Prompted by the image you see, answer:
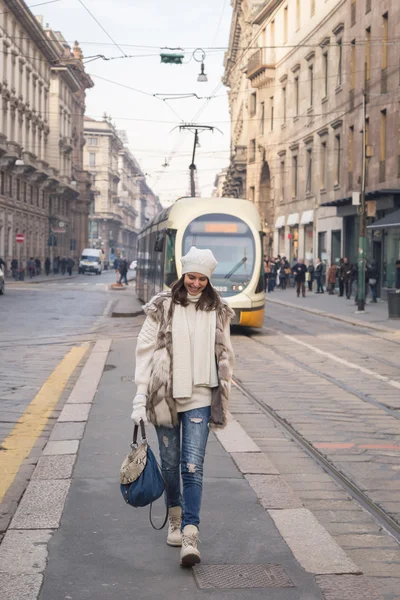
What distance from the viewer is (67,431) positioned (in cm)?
754

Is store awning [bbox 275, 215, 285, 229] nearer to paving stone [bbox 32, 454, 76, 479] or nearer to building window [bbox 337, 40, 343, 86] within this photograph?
building window [bbox 337, 40, 343, 86]

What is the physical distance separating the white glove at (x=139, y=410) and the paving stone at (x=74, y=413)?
360 centimetres

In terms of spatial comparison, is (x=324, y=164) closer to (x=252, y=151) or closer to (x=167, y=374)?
(x=252, y=151)

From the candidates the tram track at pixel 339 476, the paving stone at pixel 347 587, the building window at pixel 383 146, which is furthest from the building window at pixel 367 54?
the paving stone at pixel 347 587

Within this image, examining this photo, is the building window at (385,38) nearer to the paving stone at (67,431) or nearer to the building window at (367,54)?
the building window at (367,54)

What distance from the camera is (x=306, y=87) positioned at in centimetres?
4438

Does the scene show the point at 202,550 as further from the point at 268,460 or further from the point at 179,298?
the point at 268,460

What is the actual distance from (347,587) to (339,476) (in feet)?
7.28

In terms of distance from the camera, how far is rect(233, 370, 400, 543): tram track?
5.12 meters

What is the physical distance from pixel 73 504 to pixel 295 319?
18571mm

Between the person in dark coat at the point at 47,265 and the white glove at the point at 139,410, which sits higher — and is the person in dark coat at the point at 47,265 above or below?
above

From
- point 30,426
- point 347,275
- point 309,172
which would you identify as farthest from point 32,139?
point 30,426

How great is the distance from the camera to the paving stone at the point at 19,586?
3.87m

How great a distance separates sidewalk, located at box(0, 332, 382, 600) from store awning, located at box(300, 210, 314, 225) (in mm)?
36770
